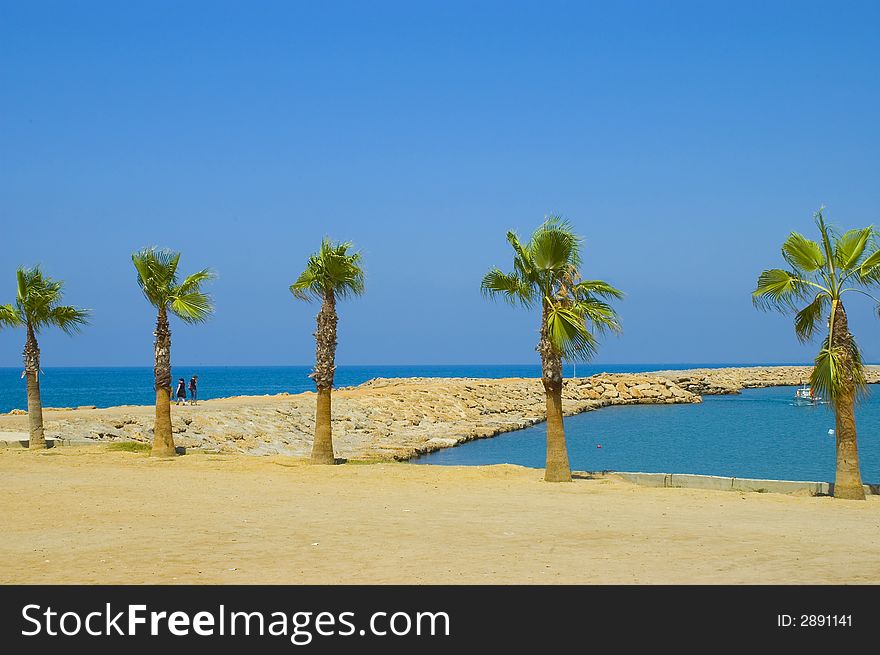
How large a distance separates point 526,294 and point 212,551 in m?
11.1

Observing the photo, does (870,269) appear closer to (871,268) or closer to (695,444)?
(871,268)

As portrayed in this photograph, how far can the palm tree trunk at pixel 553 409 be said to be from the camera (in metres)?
20.3

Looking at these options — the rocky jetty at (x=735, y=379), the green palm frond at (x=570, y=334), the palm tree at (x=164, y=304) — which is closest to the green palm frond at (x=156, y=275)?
the palm tree at (x=164, y=304)

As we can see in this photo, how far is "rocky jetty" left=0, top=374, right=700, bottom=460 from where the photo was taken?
3391 cm

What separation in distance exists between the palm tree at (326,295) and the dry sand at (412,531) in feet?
8.31

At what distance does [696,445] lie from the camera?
40844 mm

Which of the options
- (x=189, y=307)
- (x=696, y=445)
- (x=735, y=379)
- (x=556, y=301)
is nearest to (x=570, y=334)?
(x=556, y=301)

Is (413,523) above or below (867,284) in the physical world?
below

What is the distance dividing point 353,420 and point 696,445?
53.3 feet

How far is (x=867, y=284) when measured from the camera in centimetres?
1750

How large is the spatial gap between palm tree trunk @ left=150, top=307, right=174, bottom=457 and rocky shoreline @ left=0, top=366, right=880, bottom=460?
5.65 meters

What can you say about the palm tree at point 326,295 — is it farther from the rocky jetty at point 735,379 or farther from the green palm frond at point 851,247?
the rocky jetty at point 735,379

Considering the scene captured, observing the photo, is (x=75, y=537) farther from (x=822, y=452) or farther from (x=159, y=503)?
(x=822, y=452)

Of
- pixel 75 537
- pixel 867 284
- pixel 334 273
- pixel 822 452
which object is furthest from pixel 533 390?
pixel 75 537
